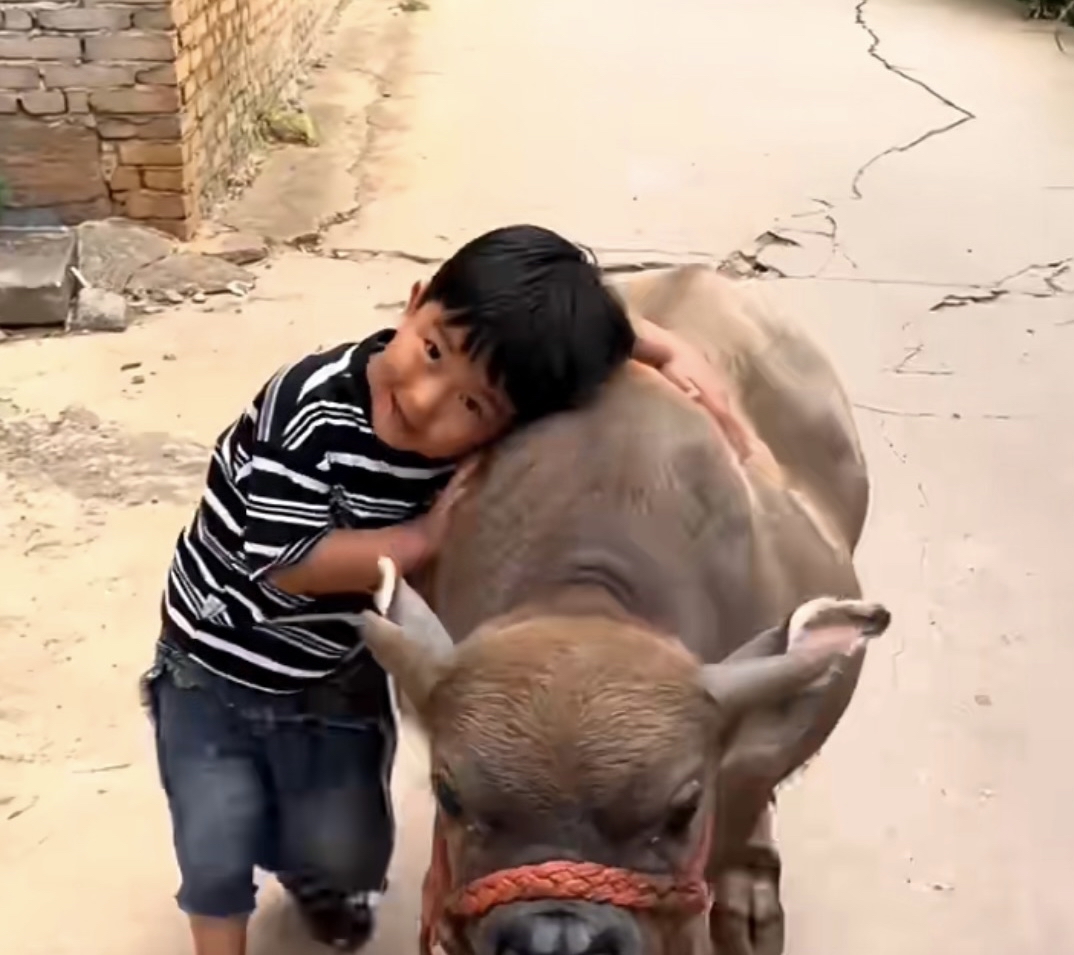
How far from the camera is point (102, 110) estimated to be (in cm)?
707

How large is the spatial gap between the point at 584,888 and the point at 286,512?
3.00 ft

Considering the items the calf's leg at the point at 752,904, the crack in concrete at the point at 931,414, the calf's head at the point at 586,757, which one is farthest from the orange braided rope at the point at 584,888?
the crack in concrete at the point at 931,414

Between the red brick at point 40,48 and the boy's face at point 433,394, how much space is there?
4805 mm

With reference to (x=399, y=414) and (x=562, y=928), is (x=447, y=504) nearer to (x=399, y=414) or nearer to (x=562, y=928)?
(x=399, y=414)

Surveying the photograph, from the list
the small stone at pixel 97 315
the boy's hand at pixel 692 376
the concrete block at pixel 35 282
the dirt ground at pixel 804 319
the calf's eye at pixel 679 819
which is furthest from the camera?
the small stone at pixel 97 315

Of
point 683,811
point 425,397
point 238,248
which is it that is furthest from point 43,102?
point 683,811

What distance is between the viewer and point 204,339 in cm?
639

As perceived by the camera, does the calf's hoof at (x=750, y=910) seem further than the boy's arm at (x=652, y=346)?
Yes

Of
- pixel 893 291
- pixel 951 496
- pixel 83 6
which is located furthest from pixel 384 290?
pixel 951 496

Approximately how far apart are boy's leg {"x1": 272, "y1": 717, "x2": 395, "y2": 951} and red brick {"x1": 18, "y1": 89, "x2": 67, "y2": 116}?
4.61m

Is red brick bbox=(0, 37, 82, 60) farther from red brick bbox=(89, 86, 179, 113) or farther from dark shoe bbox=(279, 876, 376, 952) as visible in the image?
dark shoe bbox=(279, 876, 376, 952)

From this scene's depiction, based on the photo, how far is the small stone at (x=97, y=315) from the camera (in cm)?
646

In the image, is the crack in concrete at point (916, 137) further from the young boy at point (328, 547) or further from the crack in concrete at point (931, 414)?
the young boy at point (328, 547)

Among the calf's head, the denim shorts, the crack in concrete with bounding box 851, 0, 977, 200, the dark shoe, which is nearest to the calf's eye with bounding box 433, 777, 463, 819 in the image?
the calf's head
